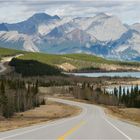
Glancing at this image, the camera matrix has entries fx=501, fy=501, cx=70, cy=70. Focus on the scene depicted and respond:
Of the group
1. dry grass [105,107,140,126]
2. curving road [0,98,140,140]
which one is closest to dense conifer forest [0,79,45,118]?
dry grass [105,107,140,126]

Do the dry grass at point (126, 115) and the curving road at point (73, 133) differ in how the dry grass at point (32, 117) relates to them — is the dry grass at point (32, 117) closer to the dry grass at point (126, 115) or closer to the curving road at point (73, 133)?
the curving road at point (73, 133)

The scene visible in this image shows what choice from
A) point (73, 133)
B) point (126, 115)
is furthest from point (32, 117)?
point (73, 133)

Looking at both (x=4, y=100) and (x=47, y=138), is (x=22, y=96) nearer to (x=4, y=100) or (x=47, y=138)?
(x=4, y=100)

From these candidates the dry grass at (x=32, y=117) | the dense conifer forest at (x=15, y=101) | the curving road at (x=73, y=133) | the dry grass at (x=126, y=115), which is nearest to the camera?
the curving road at (x=73, y=133)

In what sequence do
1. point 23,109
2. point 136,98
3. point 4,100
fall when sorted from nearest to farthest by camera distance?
point 4,100 → point 23,109 → point 136,98

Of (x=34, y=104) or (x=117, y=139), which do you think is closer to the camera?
(x=117, y=139)

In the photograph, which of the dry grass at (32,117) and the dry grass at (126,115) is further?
Result: the dry grass at (126,115)

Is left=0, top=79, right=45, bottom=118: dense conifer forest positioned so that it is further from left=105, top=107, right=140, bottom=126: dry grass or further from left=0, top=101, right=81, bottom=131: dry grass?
left=105, top=107, right=140, bottom=126: dry grass

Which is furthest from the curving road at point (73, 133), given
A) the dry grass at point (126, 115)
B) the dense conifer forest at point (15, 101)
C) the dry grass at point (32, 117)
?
the dense conifer forest at point (15, 101)

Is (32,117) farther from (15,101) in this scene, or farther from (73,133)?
(73,133)

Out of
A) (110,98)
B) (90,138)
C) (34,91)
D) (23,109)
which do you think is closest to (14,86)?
(34,91)

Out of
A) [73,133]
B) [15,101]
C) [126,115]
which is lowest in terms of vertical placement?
[126,115]

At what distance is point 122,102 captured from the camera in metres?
198

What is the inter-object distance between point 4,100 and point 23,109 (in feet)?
71.2
